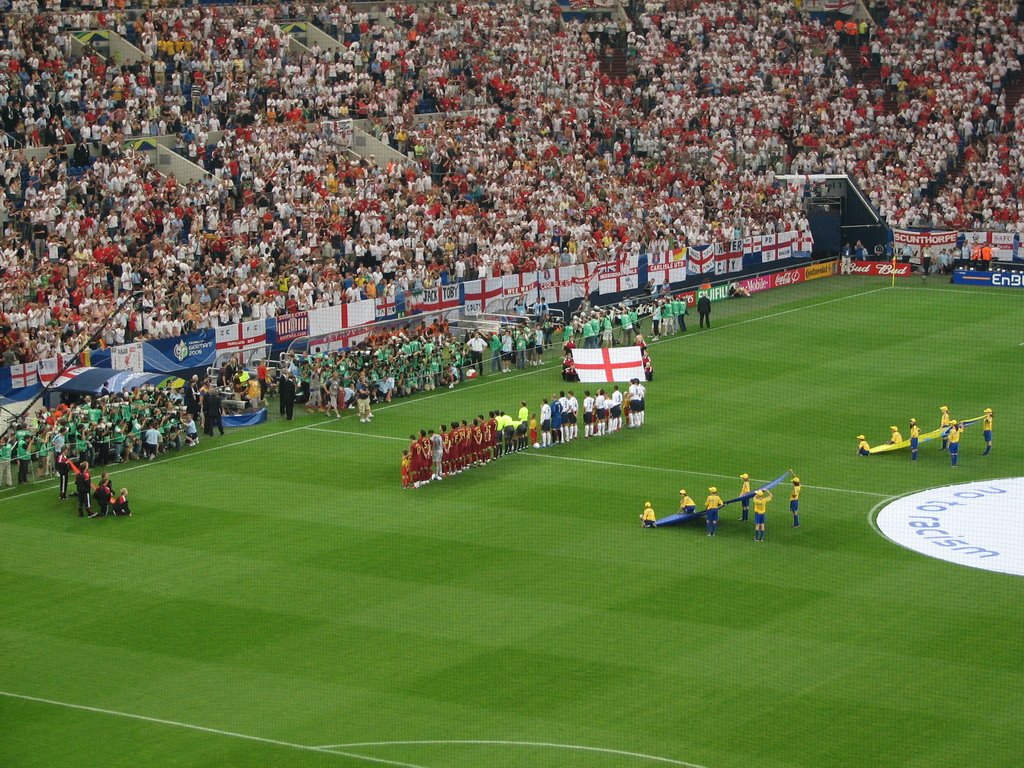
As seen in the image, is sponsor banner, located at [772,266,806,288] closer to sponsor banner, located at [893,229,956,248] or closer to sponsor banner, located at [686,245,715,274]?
sponsor banner, located at [686,245,715,274]

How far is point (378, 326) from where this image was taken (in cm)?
4812

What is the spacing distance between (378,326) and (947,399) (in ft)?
52.7

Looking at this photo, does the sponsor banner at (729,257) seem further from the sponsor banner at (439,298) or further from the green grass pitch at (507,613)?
the green grass pitch at (507,613)

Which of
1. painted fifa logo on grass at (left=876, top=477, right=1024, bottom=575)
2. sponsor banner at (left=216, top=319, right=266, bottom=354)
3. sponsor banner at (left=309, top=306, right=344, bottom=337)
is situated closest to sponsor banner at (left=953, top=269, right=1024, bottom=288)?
sponsor banner at (left=309, top=306, right=344, bottom=337)

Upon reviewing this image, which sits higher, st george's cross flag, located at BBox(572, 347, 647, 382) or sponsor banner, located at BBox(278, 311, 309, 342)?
sponsor banner, located at BBox(278, 311, 309, 342)

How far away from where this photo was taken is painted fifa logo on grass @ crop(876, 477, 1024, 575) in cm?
3039

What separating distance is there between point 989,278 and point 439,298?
864 inches

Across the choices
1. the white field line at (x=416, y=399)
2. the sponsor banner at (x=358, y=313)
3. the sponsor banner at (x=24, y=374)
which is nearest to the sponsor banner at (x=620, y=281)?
the white field line at (x=416, y=399)

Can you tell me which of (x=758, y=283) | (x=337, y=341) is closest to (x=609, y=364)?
(x=337, y=341)

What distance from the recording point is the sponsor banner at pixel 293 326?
151 feet

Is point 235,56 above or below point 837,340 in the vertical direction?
above

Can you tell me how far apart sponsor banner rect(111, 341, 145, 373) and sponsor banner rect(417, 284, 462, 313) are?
36.4 ft

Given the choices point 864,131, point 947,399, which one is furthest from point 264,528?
point 864,131

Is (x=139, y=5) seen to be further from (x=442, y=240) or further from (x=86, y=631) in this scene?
(x=86, y=631)
